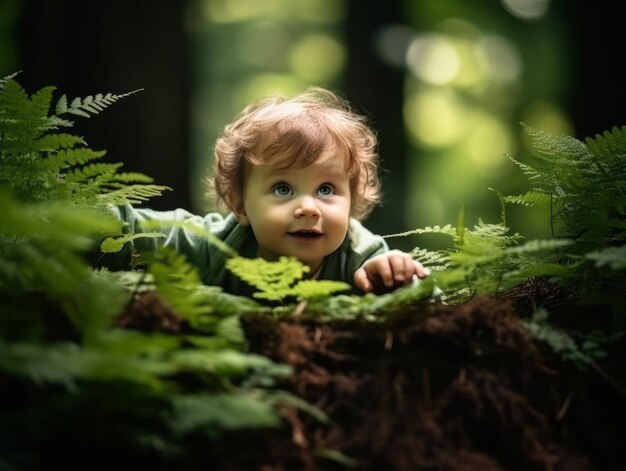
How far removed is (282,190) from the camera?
2869 mm

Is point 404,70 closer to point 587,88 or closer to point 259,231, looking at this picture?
point 587,88

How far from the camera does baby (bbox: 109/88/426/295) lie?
9.04 ft

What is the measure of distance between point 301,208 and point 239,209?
26.0 inches

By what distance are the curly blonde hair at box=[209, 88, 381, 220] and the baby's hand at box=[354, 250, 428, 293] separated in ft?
2.35

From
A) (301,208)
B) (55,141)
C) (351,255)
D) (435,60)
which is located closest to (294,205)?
(301,208)

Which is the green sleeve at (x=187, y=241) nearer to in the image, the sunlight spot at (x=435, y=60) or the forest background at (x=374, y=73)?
the forest background at (x=374, y=73)

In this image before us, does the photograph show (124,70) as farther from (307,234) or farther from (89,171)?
(89,171)

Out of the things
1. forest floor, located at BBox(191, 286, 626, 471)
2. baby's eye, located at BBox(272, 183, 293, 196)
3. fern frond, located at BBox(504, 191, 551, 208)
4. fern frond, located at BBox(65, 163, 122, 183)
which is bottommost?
forest floor, located at BBox(191, 286, 626, 471)

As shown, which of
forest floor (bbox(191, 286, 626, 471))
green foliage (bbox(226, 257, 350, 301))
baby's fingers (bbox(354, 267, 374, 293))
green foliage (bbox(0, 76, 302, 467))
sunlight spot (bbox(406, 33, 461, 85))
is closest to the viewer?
green foliage (bbox(0, 76, 302, 467))

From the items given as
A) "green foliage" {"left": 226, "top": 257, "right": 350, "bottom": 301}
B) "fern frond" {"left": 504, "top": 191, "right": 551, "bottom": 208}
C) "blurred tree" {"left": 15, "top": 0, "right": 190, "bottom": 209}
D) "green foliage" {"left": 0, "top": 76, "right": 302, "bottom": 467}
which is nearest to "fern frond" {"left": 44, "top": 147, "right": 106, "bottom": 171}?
"green foliage" {"left": 0, "top": 76, "right": 302, "bottom": 467}

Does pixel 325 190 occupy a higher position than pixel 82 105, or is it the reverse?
pixel 82 105

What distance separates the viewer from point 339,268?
3.15 metres

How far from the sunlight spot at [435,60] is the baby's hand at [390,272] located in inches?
462

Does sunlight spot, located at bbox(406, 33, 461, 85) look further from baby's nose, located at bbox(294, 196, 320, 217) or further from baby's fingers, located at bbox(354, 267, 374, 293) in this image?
baby's fingers, located at bbox(354, 267, 374, 293)
